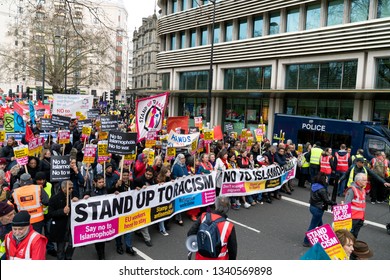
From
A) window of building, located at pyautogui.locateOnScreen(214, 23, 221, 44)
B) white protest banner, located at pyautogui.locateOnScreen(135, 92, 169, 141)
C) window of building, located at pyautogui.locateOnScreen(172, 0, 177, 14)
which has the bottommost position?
white protest banner, located at pyautogui.locateOnScreen(135, 92, 169, 141)

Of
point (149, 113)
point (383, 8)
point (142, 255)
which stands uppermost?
point (383, 8)

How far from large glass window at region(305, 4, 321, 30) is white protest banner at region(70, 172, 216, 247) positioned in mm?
17356

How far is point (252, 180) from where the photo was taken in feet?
34.4

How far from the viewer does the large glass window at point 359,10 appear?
19.8 m

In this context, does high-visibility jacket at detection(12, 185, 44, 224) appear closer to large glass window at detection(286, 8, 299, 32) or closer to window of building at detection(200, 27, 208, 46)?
large glass window at detection(286, 8, 299, 32)

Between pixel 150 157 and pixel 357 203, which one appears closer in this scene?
pixel 357 203

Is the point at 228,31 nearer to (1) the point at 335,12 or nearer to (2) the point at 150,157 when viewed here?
(1) the point at 335,12

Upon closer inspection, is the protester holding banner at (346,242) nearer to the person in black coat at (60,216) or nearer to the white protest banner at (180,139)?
the person in black coat at (60,216)

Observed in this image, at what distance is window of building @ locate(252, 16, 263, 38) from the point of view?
26.0 meters

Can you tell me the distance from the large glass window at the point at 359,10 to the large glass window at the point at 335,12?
637 mm

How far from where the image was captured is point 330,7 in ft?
71.0

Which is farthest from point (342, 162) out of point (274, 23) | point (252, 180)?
point (274, 23)

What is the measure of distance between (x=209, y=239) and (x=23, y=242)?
2133 mm

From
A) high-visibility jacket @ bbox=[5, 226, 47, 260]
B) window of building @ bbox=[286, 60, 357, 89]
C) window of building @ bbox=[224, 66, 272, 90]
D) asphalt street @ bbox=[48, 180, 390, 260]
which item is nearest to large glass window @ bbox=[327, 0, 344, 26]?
window of building @ bbox=[286, 60, 357, 89]
